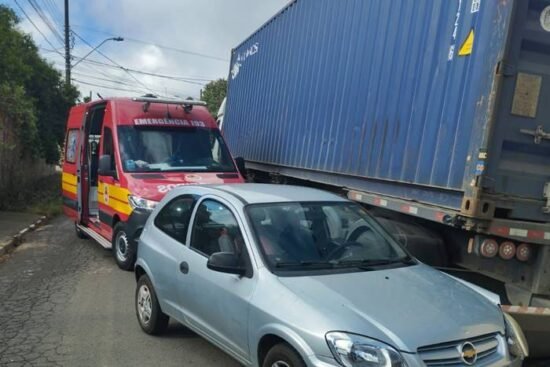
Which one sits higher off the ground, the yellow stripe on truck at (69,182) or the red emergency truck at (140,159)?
the red emergency truck at (140,159)

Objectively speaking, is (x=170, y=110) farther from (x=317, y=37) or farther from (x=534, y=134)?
(x=534, y=134)

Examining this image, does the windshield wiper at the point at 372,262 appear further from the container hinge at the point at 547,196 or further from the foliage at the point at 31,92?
the foliage at the point at 31,92

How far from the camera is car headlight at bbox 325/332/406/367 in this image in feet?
9.80

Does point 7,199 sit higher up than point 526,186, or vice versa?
point 526,186

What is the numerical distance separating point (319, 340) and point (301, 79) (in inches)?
248

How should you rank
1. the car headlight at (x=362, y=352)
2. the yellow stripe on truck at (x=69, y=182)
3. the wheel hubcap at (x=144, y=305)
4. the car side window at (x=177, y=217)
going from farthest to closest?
the yellow stripe on truck at (x=69, y=182), the wheel hubcap at (x=144, y=305), the car side window at (x=177, y=217), the car headlight at (x=362, y=352)

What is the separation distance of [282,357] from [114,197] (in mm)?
5644

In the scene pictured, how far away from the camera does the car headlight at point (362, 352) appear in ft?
9.80

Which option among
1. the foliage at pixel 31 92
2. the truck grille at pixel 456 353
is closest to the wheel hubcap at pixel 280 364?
the truck grille at pixel 456 353

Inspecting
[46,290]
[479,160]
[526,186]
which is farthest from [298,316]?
[46,290]

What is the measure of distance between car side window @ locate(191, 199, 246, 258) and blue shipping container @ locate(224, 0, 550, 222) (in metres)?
1.96

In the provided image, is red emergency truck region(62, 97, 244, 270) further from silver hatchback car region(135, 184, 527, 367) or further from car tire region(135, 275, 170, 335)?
silver hatchback car region(135, 184, 527, 367)

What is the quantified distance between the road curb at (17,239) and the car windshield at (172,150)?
306cm

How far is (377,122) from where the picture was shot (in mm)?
6543
